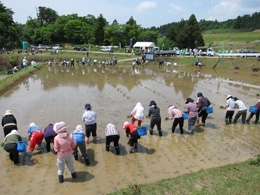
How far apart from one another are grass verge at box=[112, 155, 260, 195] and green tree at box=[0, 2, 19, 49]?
112ft

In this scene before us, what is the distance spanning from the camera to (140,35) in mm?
59031

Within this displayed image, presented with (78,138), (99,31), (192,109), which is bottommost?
(78,138)

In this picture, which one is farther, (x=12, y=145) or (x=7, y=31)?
(x=7, y=31)

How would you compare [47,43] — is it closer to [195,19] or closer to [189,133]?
[195,19]

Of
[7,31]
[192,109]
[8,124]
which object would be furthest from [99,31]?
[8,124]

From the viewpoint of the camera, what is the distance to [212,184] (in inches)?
173

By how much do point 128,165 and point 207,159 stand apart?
2.55 meters

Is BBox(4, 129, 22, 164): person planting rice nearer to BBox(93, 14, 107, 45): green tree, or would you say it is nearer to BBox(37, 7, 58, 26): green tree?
BBox(93, 14, 107, 45): green tree

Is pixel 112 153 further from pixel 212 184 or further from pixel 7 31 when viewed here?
pixel 7 31

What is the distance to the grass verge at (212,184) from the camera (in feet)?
13.6

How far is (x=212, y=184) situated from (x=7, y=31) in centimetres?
3674

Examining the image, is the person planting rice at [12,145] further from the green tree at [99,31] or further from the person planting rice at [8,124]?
the green tree at [99,31]

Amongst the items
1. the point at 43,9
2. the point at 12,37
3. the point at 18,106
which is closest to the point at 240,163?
the point at 18,106

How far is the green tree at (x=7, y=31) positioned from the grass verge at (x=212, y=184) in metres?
34.1
